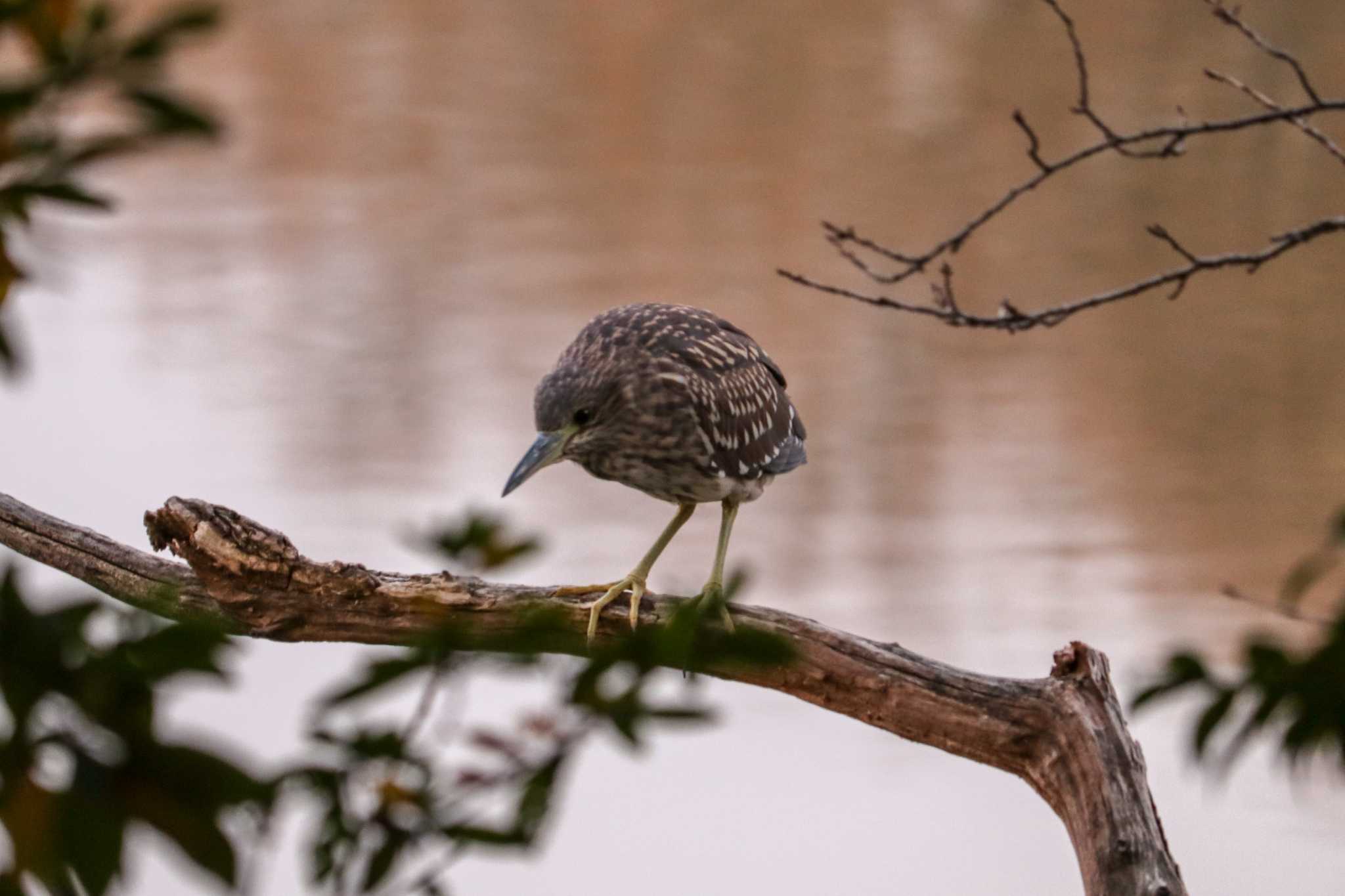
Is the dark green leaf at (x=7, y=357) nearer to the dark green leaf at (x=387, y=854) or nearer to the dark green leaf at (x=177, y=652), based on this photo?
the dark green leaf at (x=177, y=652)

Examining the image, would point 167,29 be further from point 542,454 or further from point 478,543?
point 542,454

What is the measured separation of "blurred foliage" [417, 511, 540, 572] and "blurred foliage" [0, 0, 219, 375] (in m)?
0.25

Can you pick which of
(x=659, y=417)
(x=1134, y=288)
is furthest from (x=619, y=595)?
(x=1134, y=288)

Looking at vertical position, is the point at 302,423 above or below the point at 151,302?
below

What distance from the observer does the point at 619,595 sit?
2.51 m

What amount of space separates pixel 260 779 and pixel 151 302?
28.9 ft

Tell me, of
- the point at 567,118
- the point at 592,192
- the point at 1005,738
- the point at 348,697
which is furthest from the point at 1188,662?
the point at 567,118

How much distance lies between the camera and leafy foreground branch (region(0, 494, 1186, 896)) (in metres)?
2.24

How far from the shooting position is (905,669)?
2.37 m

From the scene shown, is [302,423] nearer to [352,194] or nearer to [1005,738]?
[352,194]

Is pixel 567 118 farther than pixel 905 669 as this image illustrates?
Yes

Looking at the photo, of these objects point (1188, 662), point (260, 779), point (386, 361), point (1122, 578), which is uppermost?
point (386, 361)

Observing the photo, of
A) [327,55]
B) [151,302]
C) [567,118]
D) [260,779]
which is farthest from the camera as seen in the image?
[327,55]

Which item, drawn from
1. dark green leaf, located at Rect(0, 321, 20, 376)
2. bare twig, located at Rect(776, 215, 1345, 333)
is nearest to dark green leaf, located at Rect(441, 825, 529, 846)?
dark green leaf, located at Rect(0, 321, 20, 376)
